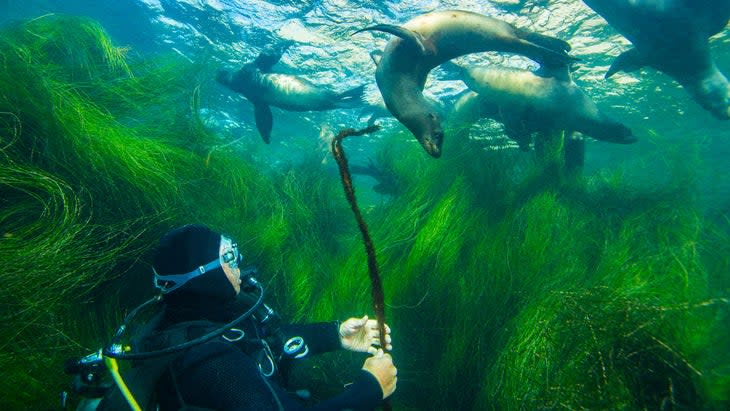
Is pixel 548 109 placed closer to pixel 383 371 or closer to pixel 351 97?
pixel 351 97

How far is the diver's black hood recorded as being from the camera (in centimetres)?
228

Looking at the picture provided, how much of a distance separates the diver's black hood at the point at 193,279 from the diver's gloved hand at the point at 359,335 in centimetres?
125

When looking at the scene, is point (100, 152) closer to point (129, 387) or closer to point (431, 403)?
point (129, 387)

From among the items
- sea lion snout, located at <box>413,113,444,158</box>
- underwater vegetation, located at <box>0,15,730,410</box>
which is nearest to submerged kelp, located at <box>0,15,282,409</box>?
underwater vegetation, located at <box>0,15,730,410</box>

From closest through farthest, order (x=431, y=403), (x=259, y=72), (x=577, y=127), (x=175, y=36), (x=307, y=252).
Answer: (x=431, y=403) → (x=307, y=252) → (x=577, y=127) → (x=259, y=72) → (x=175, y=36)

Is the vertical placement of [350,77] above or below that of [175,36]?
below

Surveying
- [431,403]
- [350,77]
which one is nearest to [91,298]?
[431,403]

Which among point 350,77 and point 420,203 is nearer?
point 420,203

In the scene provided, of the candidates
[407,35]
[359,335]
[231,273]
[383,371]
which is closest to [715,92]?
[407,35]

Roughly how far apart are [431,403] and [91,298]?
360 cm

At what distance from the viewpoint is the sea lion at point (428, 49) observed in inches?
171

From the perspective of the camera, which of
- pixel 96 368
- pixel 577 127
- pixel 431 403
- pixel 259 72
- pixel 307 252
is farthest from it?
pixel 259 72

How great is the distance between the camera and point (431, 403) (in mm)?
3504

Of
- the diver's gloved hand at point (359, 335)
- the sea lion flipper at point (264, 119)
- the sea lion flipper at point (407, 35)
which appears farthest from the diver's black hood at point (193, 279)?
the sea lion flipper at point (264, 119)
